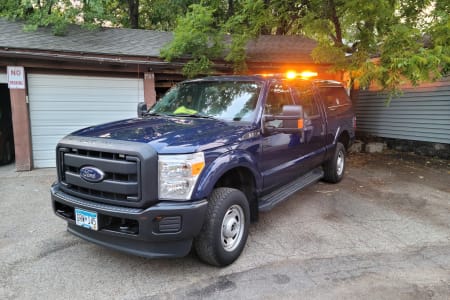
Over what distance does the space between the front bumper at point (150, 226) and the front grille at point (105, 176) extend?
0.09 meters

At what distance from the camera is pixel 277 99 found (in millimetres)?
4336

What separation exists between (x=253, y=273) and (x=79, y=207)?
183 centimetres

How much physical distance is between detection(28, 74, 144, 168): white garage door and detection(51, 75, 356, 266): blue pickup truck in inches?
174

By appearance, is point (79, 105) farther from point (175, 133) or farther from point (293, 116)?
point (293, 116)

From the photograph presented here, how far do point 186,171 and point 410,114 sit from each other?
8967 mm

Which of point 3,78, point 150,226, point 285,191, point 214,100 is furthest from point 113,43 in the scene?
point 150,226

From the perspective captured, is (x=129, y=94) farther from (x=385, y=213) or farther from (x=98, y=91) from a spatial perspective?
(x=385, y=213)

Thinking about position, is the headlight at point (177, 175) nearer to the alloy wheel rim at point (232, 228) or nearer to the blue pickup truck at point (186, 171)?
the blue pickup truck at point (186, 171)

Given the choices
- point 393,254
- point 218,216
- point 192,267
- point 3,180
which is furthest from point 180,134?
point 3,180

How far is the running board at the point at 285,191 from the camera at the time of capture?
3980mm

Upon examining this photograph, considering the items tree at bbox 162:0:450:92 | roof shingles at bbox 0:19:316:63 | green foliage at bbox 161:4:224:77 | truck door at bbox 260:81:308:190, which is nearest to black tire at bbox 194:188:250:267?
truck door at bbox 260:81:308:190

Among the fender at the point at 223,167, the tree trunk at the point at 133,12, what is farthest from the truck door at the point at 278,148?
the tree trunk at the point at 133,12

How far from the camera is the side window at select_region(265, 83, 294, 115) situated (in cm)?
412

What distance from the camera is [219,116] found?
3.91 m
